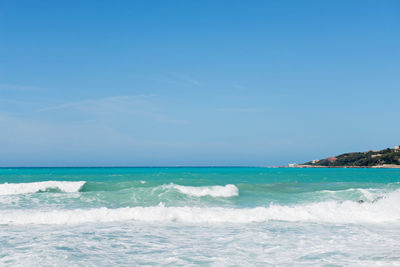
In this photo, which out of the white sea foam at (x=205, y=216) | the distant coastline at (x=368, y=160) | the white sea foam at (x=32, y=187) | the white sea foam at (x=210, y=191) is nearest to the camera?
the white sea foam at (x=205, y=216)

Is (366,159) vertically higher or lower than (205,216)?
lower

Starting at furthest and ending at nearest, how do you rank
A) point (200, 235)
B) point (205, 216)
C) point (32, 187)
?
point (32, 187), point (205, 216), point (200, 235)

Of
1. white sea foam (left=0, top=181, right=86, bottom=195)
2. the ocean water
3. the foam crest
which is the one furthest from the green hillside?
white sea foam (left=0, top=181, right=86, bottom=195)

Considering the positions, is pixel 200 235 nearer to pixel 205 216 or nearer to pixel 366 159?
pixel 205 216

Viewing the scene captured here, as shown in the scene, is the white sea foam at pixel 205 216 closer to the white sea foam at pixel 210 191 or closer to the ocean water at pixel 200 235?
the ocean water at pixel 200 235

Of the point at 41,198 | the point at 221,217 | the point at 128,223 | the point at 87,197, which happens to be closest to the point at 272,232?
the point at 221,217

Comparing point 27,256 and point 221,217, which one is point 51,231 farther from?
point 221,217

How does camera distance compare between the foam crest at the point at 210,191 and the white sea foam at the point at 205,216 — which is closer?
the white sea foam at the point at 205,216

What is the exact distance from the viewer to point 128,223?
11922 millimetres

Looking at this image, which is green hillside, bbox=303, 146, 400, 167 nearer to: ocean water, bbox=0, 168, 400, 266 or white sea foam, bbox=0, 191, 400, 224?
ocean water, bbox=0, 168, 400, 266

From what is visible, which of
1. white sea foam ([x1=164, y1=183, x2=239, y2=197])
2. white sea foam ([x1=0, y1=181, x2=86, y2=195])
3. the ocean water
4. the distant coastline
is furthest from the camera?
the distant coastline

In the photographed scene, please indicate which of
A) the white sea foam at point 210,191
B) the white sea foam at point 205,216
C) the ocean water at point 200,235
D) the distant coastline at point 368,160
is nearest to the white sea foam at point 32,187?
the ocean water at point 200,235

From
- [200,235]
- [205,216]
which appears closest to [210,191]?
[205,216]

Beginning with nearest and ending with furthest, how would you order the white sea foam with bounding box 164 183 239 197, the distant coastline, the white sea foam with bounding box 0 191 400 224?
the white sea foam with bounding box 0 191 400 224
the white sea foam with bounding box 164 183 239 197
the distant coastline
